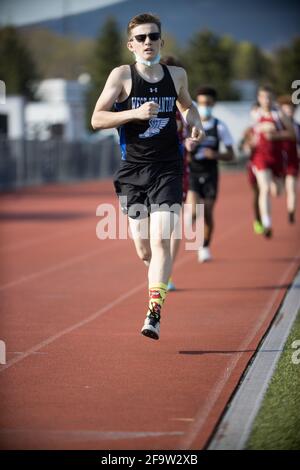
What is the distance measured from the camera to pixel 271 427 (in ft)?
20.1

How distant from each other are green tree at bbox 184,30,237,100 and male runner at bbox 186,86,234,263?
7975 cm

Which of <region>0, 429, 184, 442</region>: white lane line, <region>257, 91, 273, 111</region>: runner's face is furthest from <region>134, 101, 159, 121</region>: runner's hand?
<region>257, 91, 273, 111</region>: runner's face

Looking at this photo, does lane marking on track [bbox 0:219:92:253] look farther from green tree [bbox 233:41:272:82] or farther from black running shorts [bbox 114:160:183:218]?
green tree [bbox 233:41:272:82]

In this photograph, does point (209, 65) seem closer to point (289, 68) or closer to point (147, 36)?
point (289, 68)

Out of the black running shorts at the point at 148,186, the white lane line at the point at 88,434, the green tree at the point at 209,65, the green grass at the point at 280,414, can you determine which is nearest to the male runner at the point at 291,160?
the black running shorts at the point at 148,186

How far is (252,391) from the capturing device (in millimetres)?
7113

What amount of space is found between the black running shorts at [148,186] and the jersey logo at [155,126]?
23cm

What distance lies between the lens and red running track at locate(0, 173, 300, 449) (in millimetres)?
6273

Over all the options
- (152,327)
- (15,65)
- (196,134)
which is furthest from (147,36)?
(15,65)

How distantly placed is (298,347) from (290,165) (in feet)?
35.2

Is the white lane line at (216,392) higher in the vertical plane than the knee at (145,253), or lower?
lower

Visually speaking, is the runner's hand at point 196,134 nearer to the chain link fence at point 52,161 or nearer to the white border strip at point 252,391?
the white border strip at point 252,391

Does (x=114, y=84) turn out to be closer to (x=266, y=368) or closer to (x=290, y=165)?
(x=266, y=368)

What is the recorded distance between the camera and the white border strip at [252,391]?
19.3 feet
